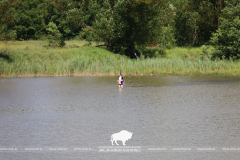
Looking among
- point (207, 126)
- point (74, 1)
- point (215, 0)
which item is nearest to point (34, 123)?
point (207, 126)

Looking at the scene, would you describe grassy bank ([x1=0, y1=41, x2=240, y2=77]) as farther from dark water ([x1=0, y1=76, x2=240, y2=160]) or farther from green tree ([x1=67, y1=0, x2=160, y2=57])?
dark water ([x1=0, y1=76, x2=240, y2=160])

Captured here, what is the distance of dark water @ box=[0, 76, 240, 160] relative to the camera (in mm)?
8289

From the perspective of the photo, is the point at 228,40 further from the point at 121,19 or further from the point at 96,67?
the point at 96,67

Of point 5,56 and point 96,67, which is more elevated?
point 5,56

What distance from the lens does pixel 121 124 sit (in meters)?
11.0

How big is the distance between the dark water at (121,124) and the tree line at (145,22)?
1862cm

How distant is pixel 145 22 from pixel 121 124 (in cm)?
3112

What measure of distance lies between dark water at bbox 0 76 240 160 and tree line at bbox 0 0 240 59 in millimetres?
18616

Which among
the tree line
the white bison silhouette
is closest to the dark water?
the white bison silhouette

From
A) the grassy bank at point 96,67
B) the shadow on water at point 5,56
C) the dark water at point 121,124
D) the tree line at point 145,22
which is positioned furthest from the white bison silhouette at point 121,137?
the tree line at point 145,22

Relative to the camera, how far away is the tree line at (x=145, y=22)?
35.8m

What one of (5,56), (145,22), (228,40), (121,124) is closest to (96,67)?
(5,56)

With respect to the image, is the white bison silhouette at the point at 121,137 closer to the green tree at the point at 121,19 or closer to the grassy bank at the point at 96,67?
the grassy bank at the point at 96,67

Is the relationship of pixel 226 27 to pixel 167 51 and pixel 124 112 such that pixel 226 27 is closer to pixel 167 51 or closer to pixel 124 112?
pixel 167 51
